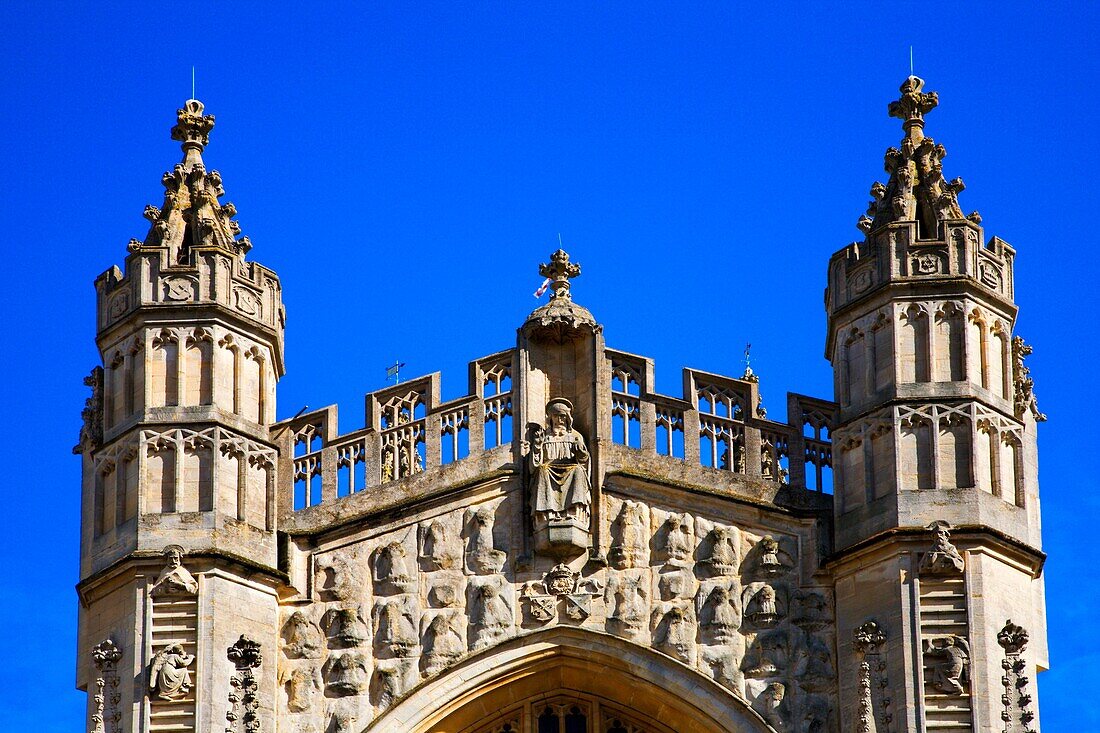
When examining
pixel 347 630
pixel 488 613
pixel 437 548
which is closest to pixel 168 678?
pixel 347 630

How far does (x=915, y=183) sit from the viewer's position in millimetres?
35031

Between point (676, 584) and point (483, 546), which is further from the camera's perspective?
point (483, 546)

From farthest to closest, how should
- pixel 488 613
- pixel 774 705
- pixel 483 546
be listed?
pixel 483 546, pixel 488 613, pixel 774 705

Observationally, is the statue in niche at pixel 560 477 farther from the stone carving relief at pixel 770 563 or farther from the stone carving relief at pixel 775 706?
the stone carving relief at pixel 775 706

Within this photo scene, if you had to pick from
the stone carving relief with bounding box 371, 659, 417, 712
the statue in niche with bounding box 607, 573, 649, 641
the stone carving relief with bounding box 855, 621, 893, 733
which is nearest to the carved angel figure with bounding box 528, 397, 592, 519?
the statue in niche with bounding box 607, 573, 649, 641

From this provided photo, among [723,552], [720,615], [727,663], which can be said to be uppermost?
[723,552]

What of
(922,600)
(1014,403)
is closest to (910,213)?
(1014,403)

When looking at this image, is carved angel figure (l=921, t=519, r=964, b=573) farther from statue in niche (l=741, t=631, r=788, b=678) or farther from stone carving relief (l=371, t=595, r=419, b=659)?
stone carving relief (l=371, t=595, r=419, b=659)

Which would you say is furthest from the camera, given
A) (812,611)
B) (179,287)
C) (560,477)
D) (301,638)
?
(179,287)

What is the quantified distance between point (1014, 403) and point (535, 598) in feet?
17.2

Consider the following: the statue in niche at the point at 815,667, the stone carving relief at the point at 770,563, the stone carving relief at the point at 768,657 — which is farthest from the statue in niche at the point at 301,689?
the statue in niche at the point at 815,667

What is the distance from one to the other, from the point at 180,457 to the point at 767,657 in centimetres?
612

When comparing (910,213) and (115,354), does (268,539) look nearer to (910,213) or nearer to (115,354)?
(115,354)

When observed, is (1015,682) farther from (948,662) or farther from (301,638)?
(301,638)
